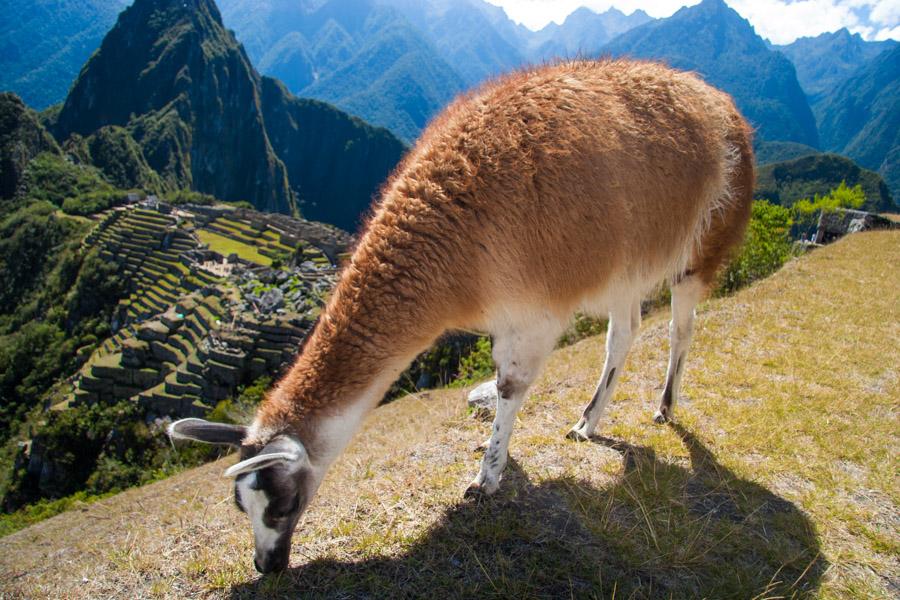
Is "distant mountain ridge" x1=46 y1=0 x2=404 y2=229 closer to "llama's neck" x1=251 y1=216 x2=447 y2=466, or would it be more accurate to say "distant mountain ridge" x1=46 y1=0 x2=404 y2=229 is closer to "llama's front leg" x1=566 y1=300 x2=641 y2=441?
"llama's front leg" x1=566 y1=300 x2=641 y2=441

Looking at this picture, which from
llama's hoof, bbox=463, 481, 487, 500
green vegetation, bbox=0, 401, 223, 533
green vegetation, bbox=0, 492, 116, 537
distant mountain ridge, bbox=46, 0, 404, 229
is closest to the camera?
llama's hoof, bbox=463, 481, 487, 500

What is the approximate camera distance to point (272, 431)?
2320 mm

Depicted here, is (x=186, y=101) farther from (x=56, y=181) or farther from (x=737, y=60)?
(x=737, y=60)

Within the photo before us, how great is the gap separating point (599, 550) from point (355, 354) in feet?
5.31

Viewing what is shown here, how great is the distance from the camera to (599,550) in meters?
2.55

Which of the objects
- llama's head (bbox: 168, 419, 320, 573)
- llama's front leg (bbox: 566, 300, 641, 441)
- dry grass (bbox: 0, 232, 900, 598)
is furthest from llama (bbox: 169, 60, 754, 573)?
llama's front leg (bbox: 566, 300, 641, 441)

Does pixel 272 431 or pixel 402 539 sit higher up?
pixel 272 431

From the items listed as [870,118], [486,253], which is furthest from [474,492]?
[870,118]

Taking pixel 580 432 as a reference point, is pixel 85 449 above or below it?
below

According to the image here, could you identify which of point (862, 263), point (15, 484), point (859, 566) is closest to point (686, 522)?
point (859, 566)

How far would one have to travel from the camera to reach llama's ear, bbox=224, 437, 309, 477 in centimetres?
197

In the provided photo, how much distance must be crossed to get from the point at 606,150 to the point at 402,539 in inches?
92.9

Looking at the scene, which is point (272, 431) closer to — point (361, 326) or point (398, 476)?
point (361, 326)

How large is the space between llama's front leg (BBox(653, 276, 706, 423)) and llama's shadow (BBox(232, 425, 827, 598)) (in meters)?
0.83
